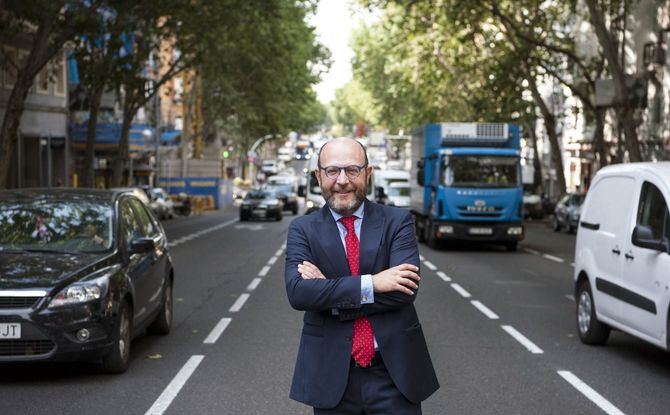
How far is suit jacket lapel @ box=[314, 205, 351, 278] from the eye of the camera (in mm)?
4258

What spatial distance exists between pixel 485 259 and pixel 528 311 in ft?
34.2

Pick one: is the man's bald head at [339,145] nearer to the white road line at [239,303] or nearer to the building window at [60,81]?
the white road line at [239,303]

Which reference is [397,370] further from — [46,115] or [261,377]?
[46,115]

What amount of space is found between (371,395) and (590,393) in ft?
15.9

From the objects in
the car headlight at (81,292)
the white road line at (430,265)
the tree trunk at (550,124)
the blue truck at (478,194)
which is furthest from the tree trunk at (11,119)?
the tree trunk at (550,124)

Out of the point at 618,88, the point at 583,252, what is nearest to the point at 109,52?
the point at 618,88

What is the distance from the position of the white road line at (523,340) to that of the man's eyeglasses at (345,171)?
22.5 ft

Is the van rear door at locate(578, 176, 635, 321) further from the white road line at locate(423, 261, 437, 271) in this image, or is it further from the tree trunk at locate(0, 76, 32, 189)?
the tree trunk at locate(0, 76, 32, 189)

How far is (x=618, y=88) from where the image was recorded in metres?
29.6

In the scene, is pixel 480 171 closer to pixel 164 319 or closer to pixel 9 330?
pixel 164 319

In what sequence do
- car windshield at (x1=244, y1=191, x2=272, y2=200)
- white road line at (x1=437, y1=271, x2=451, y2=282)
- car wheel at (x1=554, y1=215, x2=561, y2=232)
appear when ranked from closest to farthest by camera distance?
white road line at (x1=437, y1=271, x2=451, y2=282) → car wheel at (x1=554, y1=215, x2=561, y2=232) → car windshield at (x1=244, y1=191, x2=272, y2=200)

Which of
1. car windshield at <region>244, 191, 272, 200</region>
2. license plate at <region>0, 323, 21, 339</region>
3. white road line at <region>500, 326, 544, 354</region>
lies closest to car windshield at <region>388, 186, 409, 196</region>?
car windshield at <region>244, 191, 272, 200</region>

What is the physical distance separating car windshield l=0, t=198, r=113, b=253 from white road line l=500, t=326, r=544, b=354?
13.8 feet

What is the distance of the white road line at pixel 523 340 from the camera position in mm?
10789
